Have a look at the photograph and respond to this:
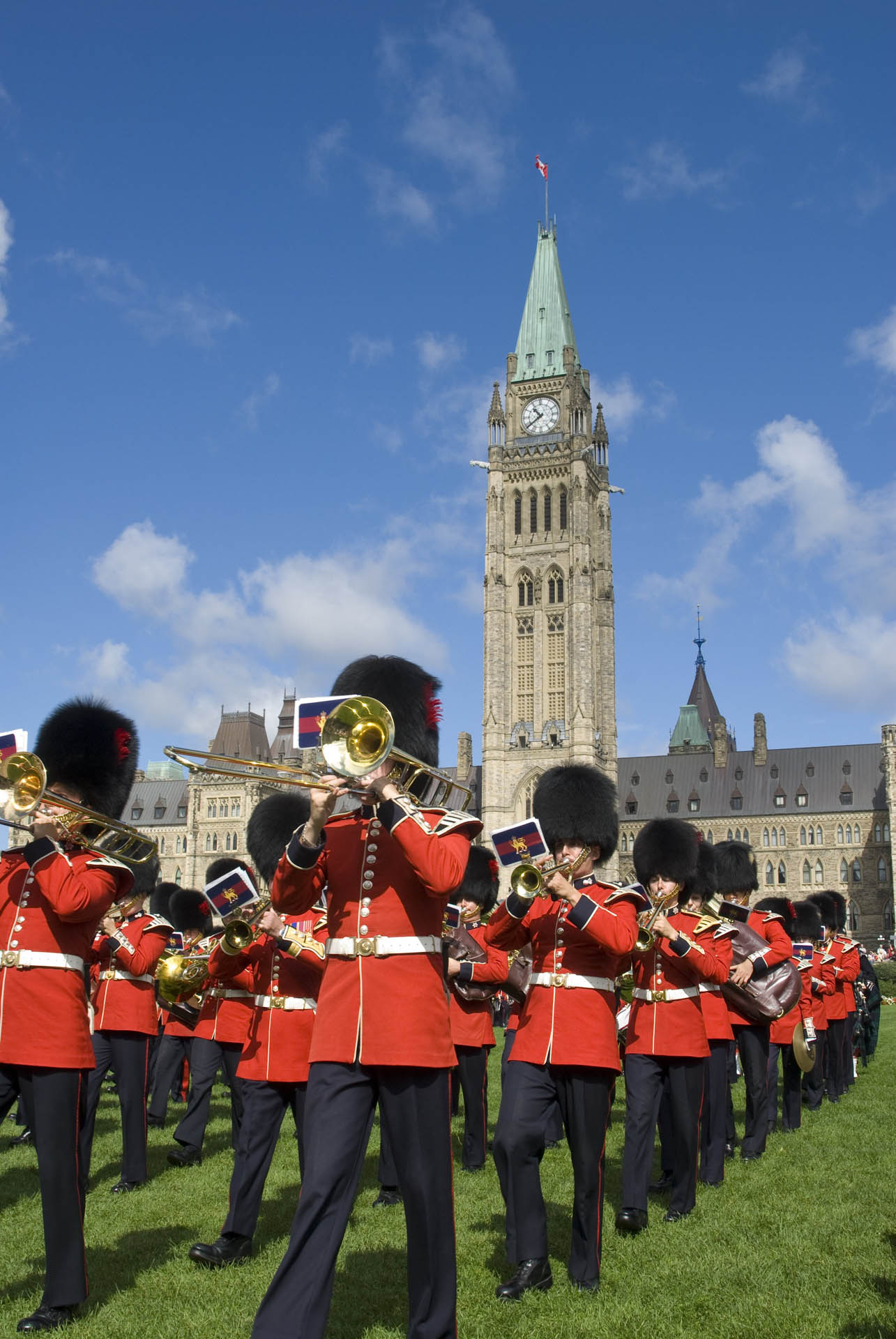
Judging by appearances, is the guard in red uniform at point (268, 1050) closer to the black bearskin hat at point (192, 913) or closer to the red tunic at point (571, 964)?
the red tunic at point (571, 964)

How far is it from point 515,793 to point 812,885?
847 inches

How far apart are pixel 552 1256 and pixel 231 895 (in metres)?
3.08

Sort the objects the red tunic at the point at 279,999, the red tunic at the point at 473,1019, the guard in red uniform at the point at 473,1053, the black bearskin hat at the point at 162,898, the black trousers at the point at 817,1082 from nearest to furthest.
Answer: the red tunic at the point at 279,999 → the guard in red uniform at the point at 473,1053 → the red tunic at the point at 473,1019 → the black trousers at the point at 817,1082 → the black bearskin hat at the point at 162,898

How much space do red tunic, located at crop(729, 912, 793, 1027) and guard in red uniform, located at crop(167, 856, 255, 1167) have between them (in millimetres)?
4257

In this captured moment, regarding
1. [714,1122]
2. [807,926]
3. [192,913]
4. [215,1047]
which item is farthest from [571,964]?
[807,926]

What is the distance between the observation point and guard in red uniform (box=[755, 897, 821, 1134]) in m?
12.1

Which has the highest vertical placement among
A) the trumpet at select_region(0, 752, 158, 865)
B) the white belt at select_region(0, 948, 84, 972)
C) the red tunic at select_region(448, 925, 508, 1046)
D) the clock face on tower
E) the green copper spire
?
the green copper spire

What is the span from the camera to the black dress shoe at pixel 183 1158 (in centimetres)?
1041

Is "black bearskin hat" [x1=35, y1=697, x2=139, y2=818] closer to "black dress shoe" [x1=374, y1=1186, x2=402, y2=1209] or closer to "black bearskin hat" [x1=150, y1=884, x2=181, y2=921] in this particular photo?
"black dress shoe" [x1=374, y1=1186, x2=402, y2=1209]

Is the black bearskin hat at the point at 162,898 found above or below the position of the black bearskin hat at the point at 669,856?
below

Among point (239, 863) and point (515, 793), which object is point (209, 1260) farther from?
point (515, 793)

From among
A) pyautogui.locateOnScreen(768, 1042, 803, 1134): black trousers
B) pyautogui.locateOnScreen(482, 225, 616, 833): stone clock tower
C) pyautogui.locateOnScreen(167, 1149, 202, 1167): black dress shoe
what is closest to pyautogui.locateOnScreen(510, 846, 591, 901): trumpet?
pyautogui.locateOnScreen(167, 1149, 202, 1167): black dress shoe

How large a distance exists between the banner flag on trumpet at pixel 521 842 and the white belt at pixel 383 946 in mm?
1470

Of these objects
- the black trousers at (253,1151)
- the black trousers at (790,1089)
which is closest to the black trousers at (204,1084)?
the black trousers at (253,1151)
